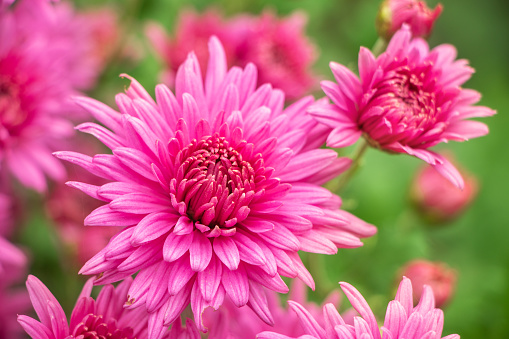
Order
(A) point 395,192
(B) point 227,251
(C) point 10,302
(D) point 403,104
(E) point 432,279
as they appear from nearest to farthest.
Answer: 1. (B) point 227,251
2. (D) point 403,104
3. (E) point 432,279
4. (C) point 10,302
5. (A) point 395,192

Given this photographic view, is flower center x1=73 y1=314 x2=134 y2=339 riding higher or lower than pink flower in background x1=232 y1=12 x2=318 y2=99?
lower

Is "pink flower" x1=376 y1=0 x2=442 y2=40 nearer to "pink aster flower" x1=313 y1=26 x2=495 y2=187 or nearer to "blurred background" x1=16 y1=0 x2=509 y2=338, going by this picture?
"pink aster flower" x1=313 y1=26 x2=495 y2=187

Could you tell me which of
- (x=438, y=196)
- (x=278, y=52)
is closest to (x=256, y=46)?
(x=278, y=52)

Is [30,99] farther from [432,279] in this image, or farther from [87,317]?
[432,279]

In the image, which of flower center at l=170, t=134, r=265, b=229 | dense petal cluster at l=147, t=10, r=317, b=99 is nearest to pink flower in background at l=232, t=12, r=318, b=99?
dense petal cluster at l=147, t=10, r=317, b=99

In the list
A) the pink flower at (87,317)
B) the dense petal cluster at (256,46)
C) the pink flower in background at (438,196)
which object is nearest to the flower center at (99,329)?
the pink flower at (87,317)

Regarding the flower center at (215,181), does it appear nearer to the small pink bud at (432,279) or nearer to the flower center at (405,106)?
the flower center at (405,106)

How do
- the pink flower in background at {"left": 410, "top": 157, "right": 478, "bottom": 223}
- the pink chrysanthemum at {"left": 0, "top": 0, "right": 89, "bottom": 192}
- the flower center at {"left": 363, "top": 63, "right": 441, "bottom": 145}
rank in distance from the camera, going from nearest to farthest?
the flower center at {"left": 363, "top": 63, "right": 441, "bottom": 145}, the pink chrysanthemum at {"left": 0, "top": 0, "right": 89, "bottom": 192}, the pink flower in background at {"left": 410, "top": 157, "right": 478, "bottom": 223}
